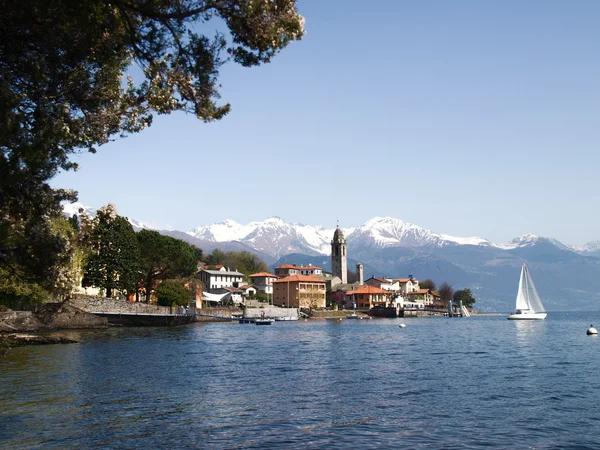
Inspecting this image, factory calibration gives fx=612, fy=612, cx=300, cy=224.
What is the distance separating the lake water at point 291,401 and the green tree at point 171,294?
5586 cm

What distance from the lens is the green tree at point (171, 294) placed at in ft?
339

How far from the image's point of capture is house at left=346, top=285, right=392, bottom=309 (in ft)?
566

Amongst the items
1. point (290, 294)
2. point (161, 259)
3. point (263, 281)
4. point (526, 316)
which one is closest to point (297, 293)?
point (290, 294)

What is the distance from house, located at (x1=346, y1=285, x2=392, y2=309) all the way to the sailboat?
36.2 meters

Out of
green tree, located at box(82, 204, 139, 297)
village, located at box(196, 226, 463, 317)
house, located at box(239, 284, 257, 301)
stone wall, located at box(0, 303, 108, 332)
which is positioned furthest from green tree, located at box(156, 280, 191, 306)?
house, located at box(239, 284, 257, 301)

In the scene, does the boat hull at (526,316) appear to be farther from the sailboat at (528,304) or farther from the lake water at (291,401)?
the lake water at (291,401)

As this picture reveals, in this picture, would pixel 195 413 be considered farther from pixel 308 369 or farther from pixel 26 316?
pixel 26 316

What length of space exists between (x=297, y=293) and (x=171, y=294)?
53421 mm

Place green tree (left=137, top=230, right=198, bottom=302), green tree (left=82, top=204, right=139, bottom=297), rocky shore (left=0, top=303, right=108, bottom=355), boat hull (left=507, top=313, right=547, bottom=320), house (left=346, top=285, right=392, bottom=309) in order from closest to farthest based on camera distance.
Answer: rocky shore (left=0, top=303, right=108, bottom=355), green tree (left=82, top=204, right=139, bottom=297), green tree (left=137, top=230, right=198, bottom=302), boat hull (left=507, top=313, right=547, bottom=320), house (left=346, top=285, right=392, bottom=309)

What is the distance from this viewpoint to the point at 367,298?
173m

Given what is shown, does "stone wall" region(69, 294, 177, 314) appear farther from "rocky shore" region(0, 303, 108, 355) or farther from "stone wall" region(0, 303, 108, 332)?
"rocky shore" region(0, 303, 108, 355)

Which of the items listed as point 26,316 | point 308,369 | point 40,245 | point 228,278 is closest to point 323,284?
point 228,278

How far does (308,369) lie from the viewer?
3853 cm

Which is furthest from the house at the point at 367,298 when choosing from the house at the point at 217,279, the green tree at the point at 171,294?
the green tree at the point at 171,294
